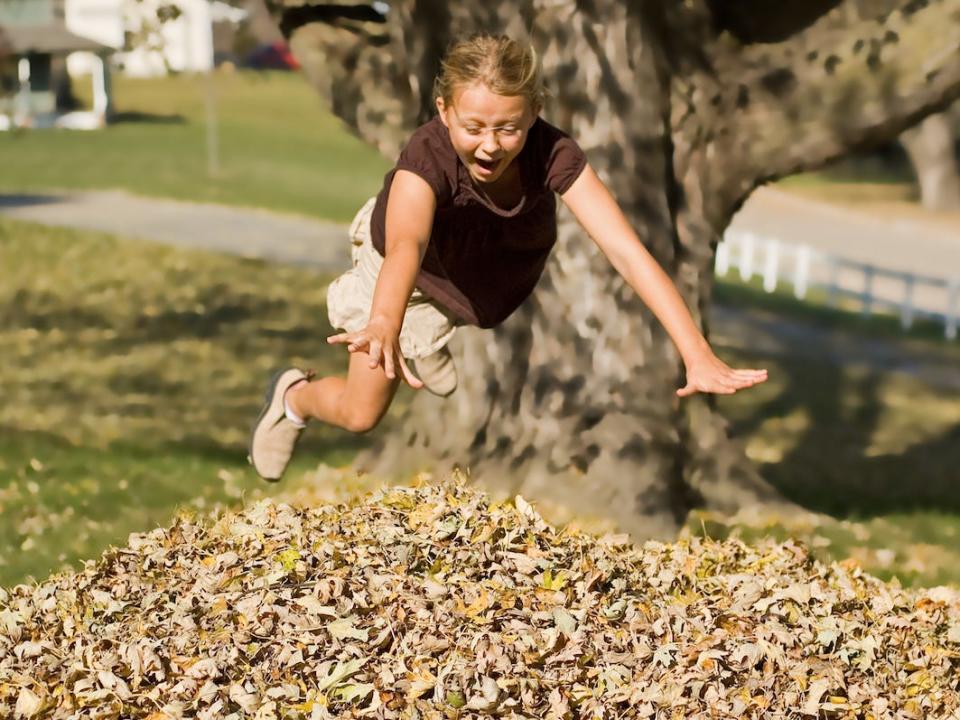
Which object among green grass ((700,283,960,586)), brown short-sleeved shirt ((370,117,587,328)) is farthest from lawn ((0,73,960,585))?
brown short-sleeved shirt ((370,117,587,328))

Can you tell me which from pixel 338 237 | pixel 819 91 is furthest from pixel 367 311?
pixel 338 237

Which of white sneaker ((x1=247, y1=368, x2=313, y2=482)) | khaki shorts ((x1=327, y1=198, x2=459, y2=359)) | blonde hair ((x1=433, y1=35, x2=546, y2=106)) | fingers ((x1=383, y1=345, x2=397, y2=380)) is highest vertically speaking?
blonde hair ((x1=433, y1=35, x2=546, y2=106))

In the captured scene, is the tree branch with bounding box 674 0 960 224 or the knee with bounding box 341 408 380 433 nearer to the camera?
the knee with bounding box 341 408 380 433

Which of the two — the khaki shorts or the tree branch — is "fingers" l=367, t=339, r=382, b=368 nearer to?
the khaki shorts

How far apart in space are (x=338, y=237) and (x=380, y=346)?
813 inches

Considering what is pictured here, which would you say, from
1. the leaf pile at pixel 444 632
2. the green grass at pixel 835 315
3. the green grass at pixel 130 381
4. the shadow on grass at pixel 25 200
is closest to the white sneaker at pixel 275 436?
the green grass at pixel 130 381

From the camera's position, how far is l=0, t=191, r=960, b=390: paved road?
666 inches

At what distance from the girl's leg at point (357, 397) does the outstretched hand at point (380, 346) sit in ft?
5.03

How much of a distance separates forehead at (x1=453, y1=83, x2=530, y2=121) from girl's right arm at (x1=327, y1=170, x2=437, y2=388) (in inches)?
11.5

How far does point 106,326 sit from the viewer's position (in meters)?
15.2

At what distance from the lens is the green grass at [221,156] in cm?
3231

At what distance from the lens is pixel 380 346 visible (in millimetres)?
4359

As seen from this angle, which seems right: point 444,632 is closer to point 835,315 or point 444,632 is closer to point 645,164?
point 645,164

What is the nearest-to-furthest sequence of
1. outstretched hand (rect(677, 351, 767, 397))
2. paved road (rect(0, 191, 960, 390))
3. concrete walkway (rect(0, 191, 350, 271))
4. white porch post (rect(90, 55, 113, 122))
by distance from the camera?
outstretched hand (rect(677, 351, 767, 397))
paved road (rect(0, 191, 960, 390))
concrete walkway (rect(0, 191, 350, 271))
white porch post (rect(90, 55, 113, 122))
